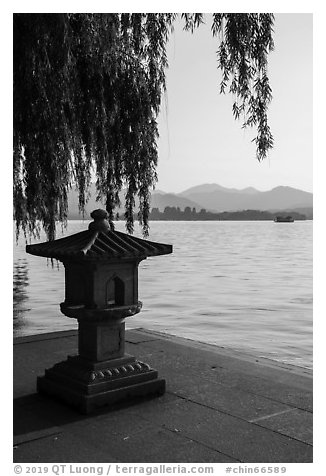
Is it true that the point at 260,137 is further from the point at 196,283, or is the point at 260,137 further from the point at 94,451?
the point at 196,283

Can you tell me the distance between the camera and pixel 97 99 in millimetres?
5578

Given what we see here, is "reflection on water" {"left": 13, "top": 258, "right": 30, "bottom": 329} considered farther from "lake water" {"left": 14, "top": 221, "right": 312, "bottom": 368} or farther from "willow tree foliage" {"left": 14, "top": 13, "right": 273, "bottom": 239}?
"willow tree foliage" {"left": 14, "top": 13, "right": 273, "bottom": 239}

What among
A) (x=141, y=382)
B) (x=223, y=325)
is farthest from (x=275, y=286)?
(x=141, y=382)

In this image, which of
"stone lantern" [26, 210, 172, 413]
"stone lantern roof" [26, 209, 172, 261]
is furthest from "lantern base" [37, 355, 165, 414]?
"stone lantern roof" [26, 209, 172, 261]

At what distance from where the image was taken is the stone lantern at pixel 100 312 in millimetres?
4098

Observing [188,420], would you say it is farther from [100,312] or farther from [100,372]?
[100,312]

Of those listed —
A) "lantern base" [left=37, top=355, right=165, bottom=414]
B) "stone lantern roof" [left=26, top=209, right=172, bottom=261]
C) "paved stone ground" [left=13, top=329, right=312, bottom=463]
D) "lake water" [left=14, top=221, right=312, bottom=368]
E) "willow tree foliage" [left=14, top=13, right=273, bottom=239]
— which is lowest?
"lake water" [left=14, top=221, right=312, bottom=368]

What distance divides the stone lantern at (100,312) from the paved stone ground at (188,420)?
131mm

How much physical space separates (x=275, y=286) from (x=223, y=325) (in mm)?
9086

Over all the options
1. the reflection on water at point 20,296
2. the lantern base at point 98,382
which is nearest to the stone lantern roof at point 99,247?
the lantern base at point 98,382

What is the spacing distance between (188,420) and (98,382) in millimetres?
742

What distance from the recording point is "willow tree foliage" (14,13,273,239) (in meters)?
4.06

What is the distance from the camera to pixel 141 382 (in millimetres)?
4355

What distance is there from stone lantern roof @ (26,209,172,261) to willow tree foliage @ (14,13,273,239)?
2.87 ft
